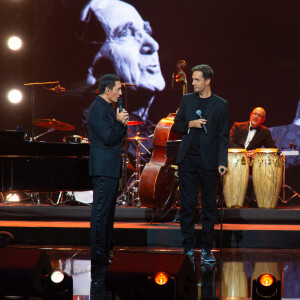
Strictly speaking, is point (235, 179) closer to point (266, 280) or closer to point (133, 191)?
point (133, 191)

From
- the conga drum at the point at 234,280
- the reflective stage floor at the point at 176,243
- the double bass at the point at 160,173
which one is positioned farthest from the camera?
the double bass at the point at 160,173

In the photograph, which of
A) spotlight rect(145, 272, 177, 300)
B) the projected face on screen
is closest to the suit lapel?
the projected face on screen

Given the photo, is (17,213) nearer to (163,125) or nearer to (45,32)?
(163,125)

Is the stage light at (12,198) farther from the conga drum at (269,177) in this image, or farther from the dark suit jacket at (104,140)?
the dark suit jacket at (104,140)

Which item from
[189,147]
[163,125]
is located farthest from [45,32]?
[189,147]

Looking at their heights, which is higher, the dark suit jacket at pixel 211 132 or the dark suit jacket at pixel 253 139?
the dark suit jacket at pixel 253 139

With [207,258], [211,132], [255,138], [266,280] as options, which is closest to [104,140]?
[211,132]

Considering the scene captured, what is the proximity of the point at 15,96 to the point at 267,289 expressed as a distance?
705cm

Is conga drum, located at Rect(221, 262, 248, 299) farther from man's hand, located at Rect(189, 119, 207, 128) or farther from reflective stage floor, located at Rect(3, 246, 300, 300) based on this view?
man's hand, located at Rect(189, 119, 207, 128)

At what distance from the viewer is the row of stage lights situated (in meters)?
8.80

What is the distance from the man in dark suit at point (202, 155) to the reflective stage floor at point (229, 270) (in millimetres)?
283

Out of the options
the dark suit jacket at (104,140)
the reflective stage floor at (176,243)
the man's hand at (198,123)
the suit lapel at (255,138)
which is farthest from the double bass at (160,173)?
the suit lapel at (255,138)

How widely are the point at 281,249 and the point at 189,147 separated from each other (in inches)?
65.6

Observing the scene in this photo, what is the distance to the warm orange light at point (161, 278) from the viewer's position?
8.81 feet
